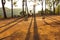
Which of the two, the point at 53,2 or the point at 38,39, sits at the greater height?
the point at 53,2

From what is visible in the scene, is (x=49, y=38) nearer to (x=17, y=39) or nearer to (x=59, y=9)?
(x=17, y=39)

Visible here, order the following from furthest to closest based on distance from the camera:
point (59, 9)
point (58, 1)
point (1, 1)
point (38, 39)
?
point (59, 9) → point (58, 1) → point (1, 1) → point (38, 39)

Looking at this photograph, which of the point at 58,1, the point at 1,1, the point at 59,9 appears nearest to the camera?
the point at 1,1

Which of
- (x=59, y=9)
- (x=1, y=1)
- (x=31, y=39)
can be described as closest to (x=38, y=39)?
(x=31, y=39)

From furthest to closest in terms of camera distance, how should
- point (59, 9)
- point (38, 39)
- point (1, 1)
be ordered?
point (59, 9) < point (1, 1) < point (38, 39)

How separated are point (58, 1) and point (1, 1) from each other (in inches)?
884

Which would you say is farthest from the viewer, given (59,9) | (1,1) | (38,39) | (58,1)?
(59,9)

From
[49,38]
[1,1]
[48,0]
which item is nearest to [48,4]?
[48,0]

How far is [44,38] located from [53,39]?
58 centimetres

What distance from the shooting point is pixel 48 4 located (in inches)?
1956

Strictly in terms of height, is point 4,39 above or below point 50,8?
below

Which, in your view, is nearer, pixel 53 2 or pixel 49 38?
pixel 49 38

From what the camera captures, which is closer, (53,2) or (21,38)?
(21,38)

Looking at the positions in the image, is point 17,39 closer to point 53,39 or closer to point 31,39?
point 31,39
